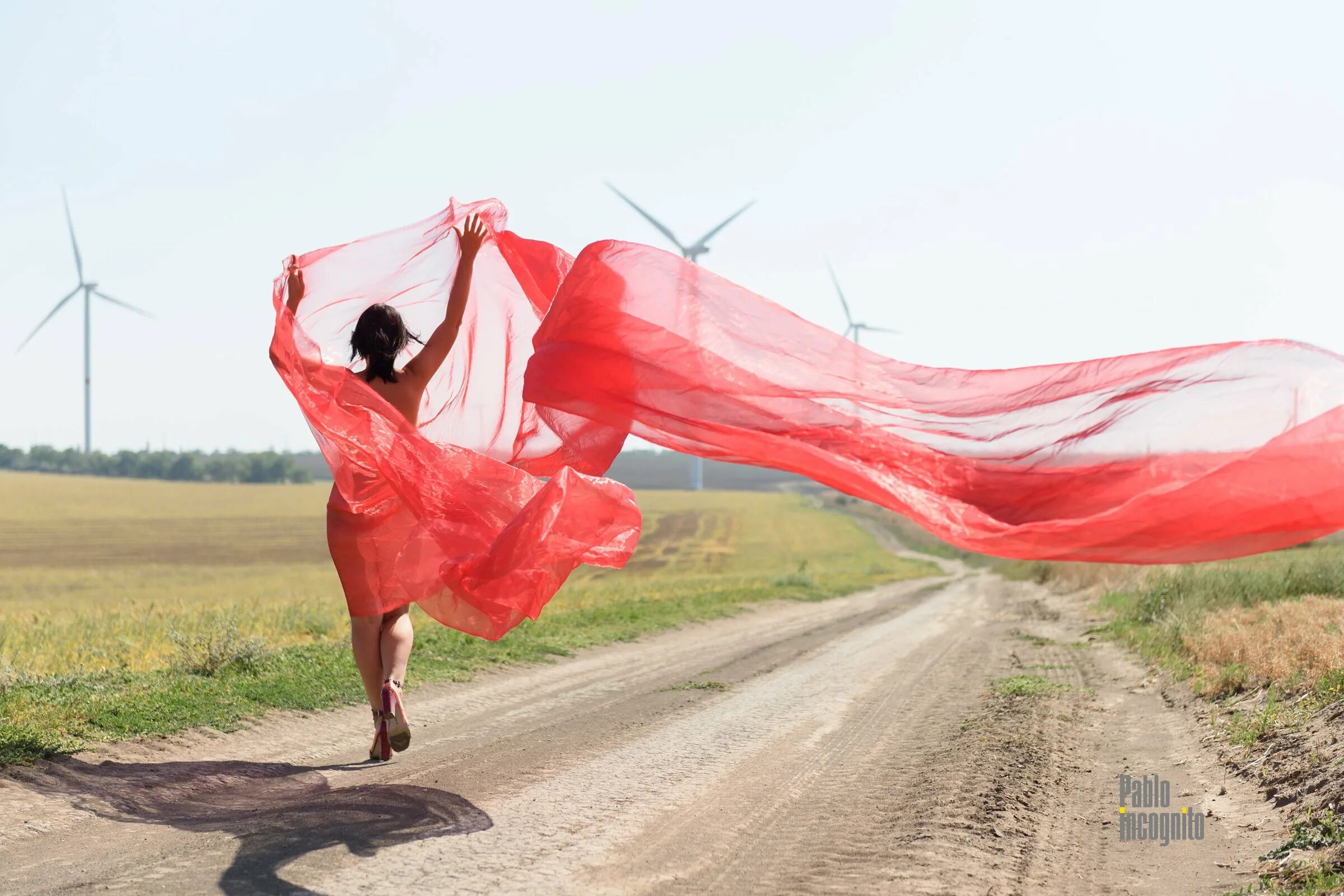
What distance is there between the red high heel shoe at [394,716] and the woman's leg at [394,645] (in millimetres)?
69

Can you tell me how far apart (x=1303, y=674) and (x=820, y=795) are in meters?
4.25

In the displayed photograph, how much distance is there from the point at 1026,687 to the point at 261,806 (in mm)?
6736

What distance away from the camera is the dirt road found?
452cm

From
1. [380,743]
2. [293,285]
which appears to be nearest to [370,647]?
[380,743]

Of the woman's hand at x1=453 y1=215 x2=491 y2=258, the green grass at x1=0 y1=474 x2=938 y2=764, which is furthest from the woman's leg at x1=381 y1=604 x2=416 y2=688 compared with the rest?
the woman's hand at x1=453 y1=215 x2=491 y2=258

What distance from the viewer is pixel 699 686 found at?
32.5 feet

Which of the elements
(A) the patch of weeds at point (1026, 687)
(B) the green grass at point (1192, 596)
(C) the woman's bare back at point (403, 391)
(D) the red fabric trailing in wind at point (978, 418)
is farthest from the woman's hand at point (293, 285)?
(B) the green grass at point (1192, 596)

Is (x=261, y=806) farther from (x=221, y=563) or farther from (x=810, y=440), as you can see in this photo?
(x=221, y=563)

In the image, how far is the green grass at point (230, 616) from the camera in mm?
7758

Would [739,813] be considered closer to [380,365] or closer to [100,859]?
[100,859]

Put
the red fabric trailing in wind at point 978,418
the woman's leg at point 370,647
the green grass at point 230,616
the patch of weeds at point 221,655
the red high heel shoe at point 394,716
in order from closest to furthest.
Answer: the red fabric trailing in wind at point 978,418 < the red high heel shoe at point 394,716 < the woman's leg at point 370,647 < the green grass at point 230,616 < the patch of weeds at point 221,655

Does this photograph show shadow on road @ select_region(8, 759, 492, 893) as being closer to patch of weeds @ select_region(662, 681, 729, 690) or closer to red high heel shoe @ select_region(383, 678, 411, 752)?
red high heel shoe @ select_region(383, 678, 411, 752)

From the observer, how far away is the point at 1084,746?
744cm

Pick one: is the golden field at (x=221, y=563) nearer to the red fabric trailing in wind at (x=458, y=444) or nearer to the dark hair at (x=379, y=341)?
the red fabric trailing in wind at (x=458, y=444)
